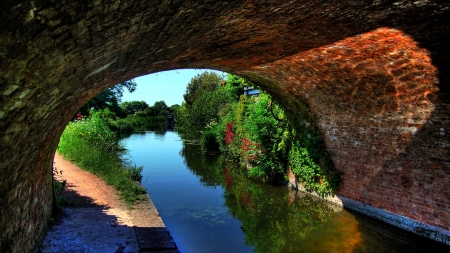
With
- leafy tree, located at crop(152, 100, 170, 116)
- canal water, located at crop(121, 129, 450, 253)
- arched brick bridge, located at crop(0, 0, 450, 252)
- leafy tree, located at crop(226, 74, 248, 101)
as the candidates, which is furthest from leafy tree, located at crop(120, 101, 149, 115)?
arched brick bridge, located at crop(0, 0, 450, 252)

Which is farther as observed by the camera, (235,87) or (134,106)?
(134,106)

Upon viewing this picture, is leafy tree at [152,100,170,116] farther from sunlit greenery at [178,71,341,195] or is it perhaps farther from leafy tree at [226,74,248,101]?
sunlit greenery at [178,71,341,195]

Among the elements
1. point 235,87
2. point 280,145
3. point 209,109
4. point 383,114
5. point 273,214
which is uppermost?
point 235,87

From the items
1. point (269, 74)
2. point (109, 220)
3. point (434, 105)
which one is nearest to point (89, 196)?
point (109, 220)

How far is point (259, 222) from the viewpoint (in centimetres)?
805

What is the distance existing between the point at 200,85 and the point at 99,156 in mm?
29063

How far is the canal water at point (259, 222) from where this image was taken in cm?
659

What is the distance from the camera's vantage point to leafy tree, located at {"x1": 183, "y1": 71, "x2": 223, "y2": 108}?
37.0 meters

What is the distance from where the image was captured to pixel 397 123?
6.95m

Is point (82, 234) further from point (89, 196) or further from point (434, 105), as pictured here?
point (434, 105)

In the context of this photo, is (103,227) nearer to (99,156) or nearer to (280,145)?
(99,156)

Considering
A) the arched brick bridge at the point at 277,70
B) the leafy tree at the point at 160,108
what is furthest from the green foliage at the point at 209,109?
the leafy tree at the point at 160,108

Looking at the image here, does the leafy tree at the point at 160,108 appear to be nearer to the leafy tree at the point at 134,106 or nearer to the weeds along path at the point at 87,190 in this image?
the leafy tree at the point at 134,106

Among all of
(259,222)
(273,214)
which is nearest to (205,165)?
(273,214)
